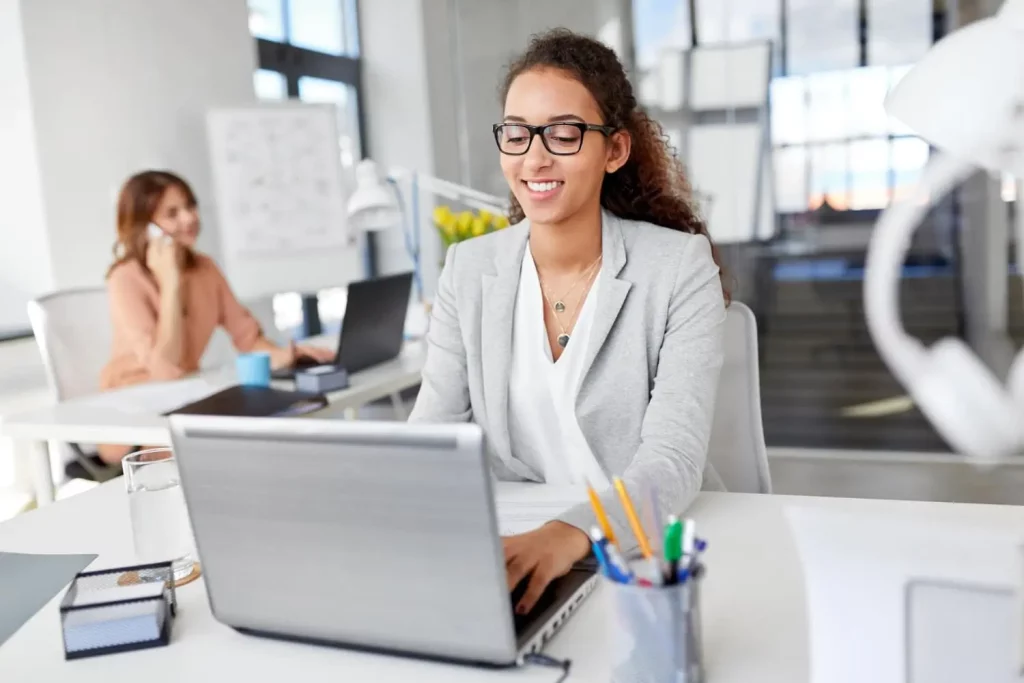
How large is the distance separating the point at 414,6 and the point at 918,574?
4.99 metres

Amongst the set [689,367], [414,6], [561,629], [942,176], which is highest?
[414,6]

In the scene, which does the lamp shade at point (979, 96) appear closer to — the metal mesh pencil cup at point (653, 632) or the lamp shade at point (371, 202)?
the metal mesh pencil cup at point (653, 632)

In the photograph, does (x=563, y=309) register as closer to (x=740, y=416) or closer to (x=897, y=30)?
(x=740, y=416)

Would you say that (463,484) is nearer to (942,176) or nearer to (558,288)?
(942,176)

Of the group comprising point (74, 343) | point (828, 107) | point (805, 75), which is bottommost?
point (74, 343)

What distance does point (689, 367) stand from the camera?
1408 mm

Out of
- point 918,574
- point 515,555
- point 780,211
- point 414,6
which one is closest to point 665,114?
point 780,211

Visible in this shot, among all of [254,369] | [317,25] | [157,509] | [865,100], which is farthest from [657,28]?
[157,509]

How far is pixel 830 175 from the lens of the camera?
3990 mm

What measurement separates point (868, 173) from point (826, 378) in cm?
90

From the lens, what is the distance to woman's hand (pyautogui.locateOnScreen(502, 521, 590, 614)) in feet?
3.03

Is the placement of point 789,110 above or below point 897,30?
below

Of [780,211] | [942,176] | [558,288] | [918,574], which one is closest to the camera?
[942,176]

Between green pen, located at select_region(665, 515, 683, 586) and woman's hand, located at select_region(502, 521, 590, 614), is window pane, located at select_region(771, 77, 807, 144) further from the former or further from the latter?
green pen, located at select_region(665, 515, 683, 586)
